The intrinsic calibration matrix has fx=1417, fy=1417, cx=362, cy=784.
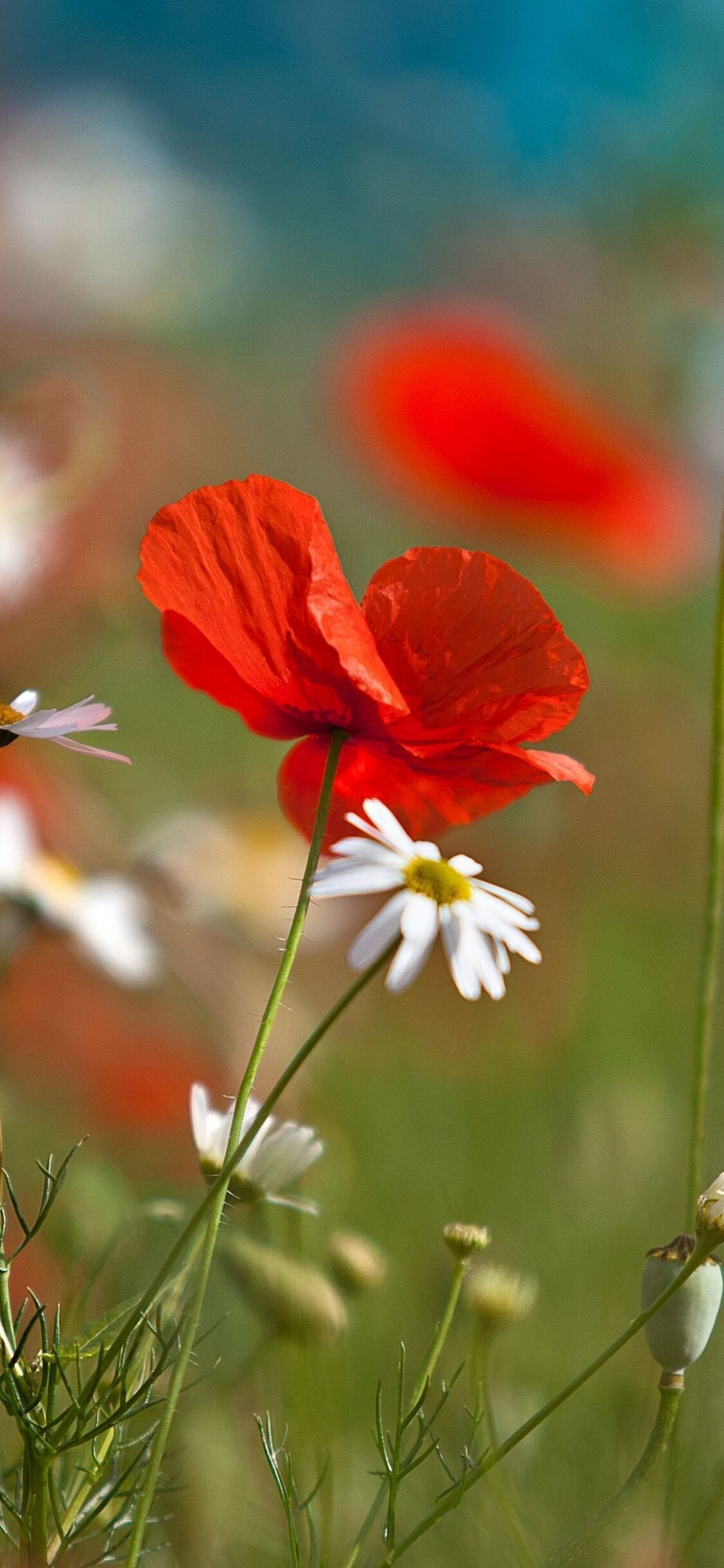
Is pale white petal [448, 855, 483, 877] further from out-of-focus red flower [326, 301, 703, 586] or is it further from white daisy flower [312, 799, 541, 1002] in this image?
out-of-focus red flower [326, 301, 703, 586]

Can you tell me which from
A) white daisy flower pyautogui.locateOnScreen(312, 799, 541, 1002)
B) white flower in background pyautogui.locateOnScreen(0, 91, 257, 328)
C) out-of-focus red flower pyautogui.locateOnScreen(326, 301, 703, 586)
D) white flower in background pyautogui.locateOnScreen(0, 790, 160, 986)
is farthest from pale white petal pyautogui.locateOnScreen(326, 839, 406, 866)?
white flower in background pyautogui.locateOnScreen(0, 91, 257, 328)

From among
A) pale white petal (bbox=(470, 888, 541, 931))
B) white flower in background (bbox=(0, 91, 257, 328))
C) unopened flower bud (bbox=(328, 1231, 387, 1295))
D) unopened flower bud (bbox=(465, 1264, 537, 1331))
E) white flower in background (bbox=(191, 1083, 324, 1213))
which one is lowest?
unopened flower bud (bbox=(465, 1264, 537, 1331))

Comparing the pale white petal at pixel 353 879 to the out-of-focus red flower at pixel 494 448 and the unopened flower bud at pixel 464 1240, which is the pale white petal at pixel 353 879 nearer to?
the unopened flower bud at pixel 464 1240

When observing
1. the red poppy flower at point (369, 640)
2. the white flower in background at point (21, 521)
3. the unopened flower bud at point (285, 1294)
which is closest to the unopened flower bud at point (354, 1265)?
the unopened flower bud at point (285, 1294)

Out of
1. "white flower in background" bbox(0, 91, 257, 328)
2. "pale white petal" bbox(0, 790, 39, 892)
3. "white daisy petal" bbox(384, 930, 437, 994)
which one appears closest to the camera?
"white daisy petal" bbox(384, 930, 437, 994)

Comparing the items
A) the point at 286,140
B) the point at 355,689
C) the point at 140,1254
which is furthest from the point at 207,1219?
Result: the point at 286,140

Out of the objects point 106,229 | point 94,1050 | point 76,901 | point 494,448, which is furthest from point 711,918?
point 106,229

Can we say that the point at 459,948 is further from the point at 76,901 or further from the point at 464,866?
the point at 76,901
